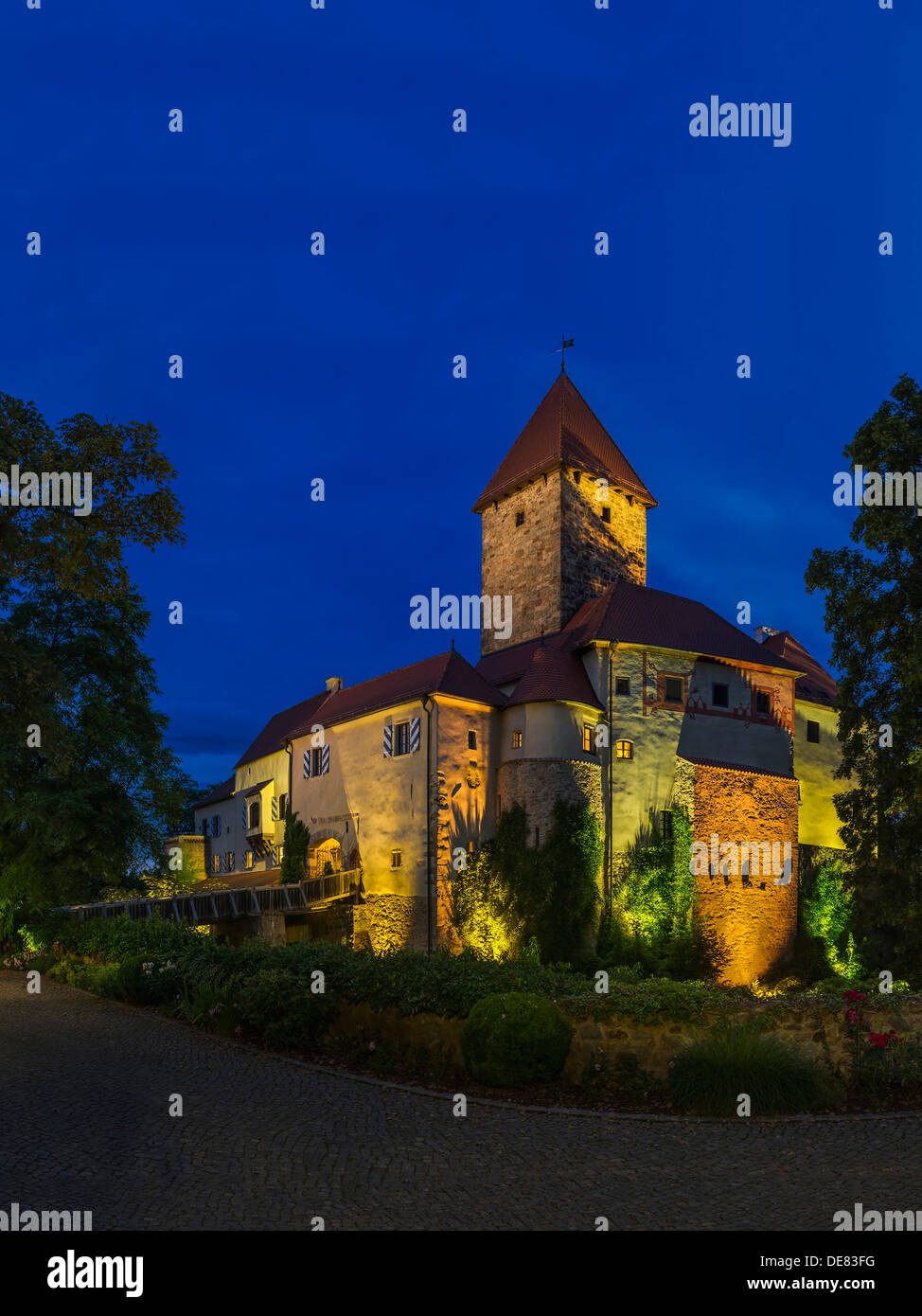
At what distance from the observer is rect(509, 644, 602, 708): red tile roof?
3191 centimetres

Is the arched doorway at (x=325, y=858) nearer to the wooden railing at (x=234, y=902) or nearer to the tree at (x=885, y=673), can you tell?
the wooden railing at (x=234, y=902)

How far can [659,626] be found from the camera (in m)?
35.1

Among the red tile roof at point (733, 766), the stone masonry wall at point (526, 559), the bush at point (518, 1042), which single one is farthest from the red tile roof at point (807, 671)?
the bush at point (518, 1042)

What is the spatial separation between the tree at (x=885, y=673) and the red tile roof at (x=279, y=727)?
25481 mm

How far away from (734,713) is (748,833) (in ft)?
13.9

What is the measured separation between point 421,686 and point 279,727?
1719cm

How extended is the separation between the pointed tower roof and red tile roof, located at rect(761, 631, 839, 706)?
29.0 ft

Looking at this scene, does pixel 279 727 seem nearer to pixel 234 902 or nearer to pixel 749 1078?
pixel 234 902

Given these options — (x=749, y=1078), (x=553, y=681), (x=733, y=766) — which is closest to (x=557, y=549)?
(x=553, y=681)

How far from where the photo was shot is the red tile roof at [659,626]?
34188 millimetres

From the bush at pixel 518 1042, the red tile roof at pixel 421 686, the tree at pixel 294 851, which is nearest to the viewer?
the bush at pixel 518 1042

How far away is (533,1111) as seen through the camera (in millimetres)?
9984

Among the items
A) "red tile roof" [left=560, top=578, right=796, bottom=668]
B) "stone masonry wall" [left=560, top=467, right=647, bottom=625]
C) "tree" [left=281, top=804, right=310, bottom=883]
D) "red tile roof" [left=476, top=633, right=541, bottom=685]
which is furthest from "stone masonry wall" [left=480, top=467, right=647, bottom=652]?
"tree" [left=281, top=804, right=310, bottom=883]

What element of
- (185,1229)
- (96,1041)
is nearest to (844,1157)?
(185,1229)
